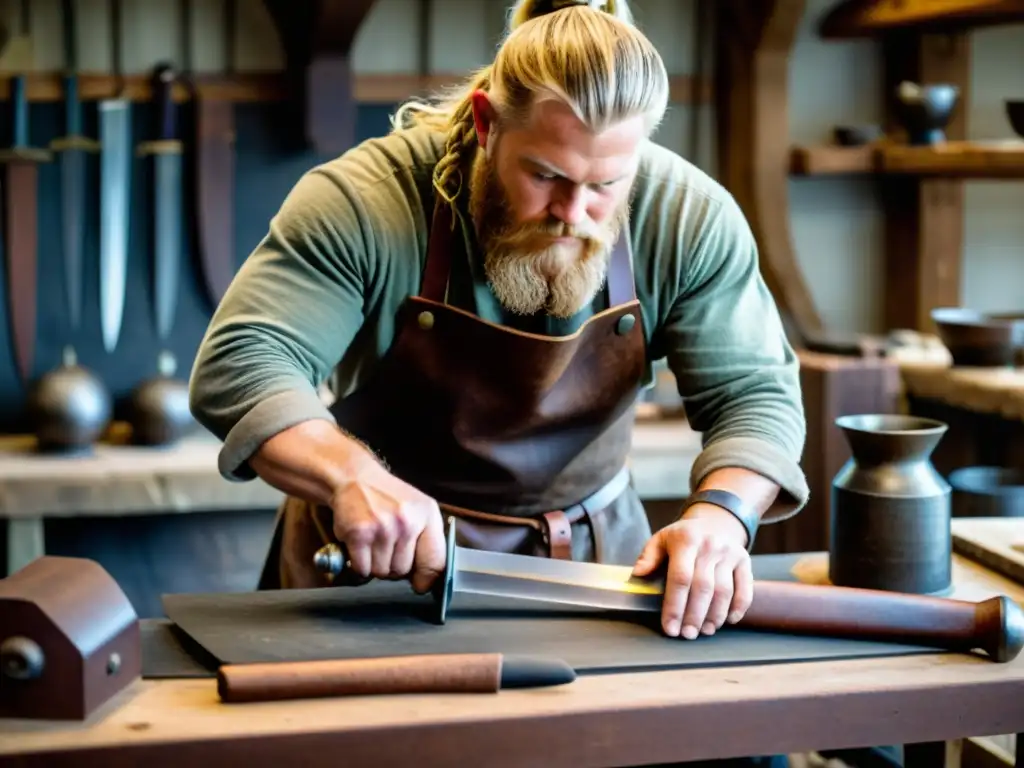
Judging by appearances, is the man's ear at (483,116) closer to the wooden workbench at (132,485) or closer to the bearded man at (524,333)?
the bearded man at (524,333)

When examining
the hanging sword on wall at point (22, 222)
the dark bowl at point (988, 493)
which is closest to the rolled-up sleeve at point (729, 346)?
the dark bowl at point (988, 493)

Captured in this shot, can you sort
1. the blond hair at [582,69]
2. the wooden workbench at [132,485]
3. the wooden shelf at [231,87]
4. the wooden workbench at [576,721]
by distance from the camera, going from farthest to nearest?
the wooden shelf at [231,87] < the wooden workbench at [132,485] < the blond hair at [582,69] < the wooden workbench at [576,721]

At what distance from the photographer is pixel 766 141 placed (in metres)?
4.22

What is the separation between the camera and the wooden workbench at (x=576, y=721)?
4.87 ft

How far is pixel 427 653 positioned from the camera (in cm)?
169

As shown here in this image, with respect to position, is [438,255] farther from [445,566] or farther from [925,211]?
[925,211]

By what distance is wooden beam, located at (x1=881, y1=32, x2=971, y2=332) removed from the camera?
14.0ft

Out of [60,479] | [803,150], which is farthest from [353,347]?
[803,150]

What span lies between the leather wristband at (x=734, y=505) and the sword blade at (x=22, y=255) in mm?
2605

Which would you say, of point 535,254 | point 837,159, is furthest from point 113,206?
point 535,254

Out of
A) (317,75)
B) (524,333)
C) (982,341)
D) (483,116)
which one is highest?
(317,75)

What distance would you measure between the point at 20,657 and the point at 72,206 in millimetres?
2707

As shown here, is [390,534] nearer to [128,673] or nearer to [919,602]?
[128,673]

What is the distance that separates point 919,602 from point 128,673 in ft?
3.21
